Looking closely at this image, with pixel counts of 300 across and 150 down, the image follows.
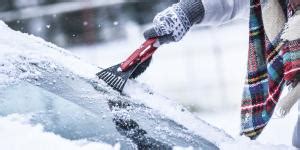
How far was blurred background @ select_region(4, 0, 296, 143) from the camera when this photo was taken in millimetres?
7637

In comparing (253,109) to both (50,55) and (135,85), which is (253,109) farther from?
(50,55)

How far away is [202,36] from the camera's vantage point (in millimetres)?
8594

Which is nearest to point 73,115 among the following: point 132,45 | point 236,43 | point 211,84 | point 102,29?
point 211,84

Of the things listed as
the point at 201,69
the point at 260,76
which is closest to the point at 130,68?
the point at 260,76

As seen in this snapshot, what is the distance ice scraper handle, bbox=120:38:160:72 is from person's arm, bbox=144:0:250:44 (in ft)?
0.08

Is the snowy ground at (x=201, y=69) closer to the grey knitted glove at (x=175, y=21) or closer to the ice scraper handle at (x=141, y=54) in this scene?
the grey knitted glove at (x=175, y=21)

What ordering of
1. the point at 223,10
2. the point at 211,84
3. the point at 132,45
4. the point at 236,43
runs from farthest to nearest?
the point at 132,45 < the point at 236,43 < the point at 211,84 < the point at 223,10

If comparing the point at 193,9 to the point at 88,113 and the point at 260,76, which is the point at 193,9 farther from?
the point at 88,113

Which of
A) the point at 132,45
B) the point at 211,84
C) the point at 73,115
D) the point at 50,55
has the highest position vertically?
the point at 50,55

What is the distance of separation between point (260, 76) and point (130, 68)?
530mm

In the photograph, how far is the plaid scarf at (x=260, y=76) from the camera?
224 centimetres

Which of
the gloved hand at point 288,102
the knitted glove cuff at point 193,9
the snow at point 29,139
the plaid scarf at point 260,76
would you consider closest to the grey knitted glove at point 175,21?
the knitted glove cuff at point 193,9

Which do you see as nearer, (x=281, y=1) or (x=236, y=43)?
(x=281, y=1)

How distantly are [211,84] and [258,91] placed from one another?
214 inches
